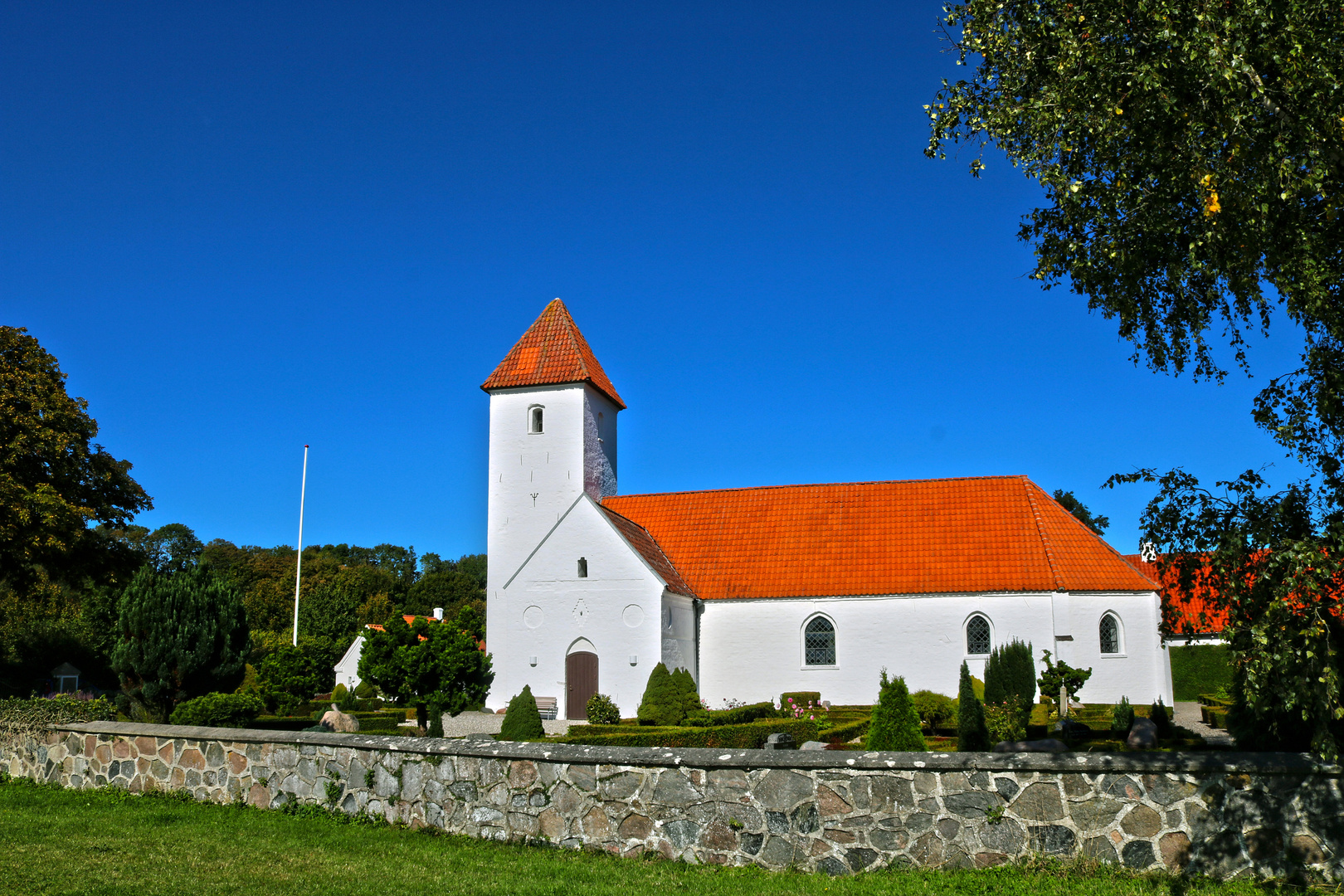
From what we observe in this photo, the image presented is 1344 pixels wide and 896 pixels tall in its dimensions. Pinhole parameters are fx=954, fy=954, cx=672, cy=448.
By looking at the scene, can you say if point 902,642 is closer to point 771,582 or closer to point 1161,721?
point 771,582

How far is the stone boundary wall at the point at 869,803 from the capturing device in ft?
20.9

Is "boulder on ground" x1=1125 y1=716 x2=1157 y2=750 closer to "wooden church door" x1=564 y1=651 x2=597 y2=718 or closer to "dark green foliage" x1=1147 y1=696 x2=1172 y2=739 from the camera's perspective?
"dark green foliage" x1=1147 y1=696 x2=1172 y2=739

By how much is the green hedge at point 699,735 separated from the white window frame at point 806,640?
7.20 metres

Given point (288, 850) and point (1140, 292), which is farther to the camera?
point (1140, 292)

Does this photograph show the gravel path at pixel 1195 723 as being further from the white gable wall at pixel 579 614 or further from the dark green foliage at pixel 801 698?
the white gable wall at pixel 579 614

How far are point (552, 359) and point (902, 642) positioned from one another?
12.7 metres

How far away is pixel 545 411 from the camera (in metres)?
27.9

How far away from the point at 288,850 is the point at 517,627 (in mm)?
17932

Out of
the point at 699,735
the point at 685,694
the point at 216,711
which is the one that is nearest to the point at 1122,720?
the point at 699,735

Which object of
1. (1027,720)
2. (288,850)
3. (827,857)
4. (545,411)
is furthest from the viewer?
(545,411)

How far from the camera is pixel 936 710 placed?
67.7ft

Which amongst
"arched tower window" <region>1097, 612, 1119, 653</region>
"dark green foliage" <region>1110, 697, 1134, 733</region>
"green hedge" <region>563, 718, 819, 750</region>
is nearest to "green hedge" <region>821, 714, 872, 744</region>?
"green hedge" <region>563, 718, 819, 750</region>

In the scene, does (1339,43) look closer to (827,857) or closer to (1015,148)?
(1015,148)

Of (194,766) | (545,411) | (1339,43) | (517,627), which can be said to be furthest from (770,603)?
(1339,43)
